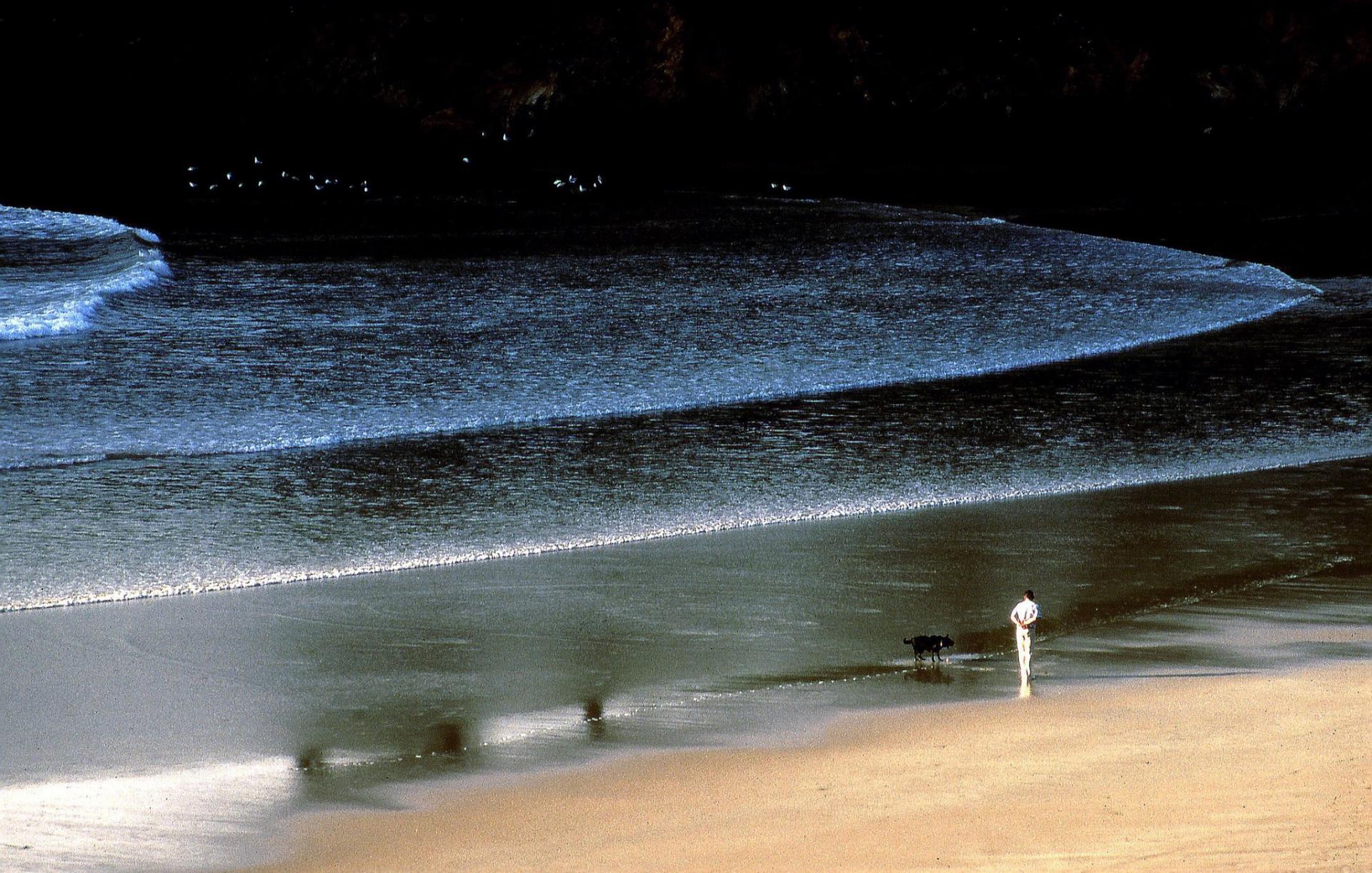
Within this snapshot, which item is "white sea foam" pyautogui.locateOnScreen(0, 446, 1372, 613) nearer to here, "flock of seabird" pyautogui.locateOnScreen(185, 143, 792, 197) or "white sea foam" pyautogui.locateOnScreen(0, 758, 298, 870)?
"white sea foam" pyautogui.locateOnScreen(0, 758, 298, 870)

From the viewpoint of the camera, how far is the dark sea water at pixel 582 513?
253 inches

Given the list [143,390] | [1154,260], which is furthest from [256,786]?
[1154,260]

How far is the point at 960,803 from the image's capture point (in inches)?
219

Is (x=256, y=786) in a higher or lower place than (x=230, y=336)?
lower

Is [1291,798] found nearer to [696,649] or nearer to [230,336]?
[696,649]

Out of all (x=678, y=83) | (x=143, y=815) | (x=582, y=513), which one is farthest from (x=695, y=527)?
(x=678, y=83)

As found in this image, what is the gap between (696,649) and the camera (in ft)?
23.9

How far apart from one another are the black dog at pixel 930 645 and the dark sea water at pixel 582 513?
A: 95 millimetres

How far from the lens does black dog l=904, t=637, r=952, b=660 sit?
7.00m

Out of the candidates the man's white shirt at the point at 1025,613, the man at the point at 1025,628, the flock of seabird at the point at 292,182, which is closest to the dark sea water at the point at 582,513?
the man at the point at 1025,628

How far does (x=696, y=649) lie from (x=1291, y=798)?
268cm

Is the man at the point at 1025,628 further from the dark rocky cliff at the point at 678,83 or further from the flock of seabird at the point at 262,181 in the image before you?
the dark rocky cliff at the point at 678,83

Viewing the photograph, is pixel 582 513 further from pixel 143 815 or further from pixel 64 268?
pixel 64 268

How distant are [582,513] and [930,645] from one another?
3241 millimetres
